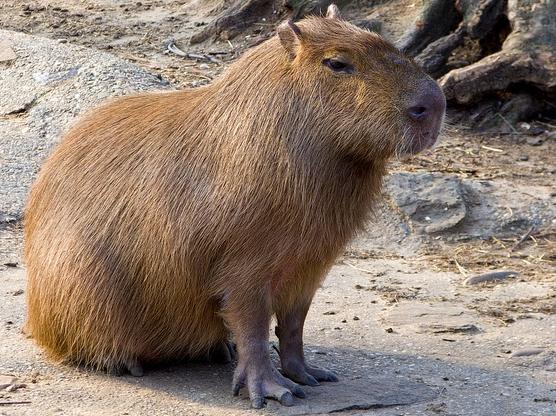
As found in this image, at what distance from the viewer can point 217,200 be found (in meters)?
4.39

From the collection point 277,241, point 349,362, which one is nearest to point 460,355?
point 349,362

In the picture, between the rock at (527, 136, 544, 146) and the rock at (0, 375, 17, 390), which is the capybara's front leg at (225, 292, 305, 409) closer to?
the rock at (0, 375, 17, 390)

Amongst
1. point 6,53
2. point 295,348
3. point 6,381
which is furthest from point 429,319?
point 6,53

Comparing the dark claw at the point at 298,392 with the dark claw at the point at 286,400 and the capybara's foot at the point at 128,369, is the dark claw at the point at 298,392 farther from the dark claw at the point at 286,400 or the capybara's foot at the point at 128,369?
the capybara's foot at the point at 128,369

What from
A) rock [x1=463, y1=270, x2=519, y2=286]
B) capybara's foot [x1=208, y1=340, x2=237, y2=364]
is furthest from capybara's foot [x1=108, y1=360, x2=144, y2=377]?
rock [x1=463, y1=270, x2=519, y2=286]

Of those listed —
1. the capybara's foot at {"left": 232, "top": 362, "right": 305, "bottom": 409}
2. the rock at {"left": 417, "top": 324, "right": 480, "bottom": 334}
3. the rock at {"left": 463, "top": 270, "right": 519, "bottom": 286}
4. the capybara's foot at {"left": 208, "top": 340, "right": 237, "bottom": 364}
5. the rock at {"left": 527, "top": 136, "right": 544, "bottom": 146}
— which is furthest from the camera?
the rock at {"left": 527, "top": 136, "right": 544, "bottom": 146}

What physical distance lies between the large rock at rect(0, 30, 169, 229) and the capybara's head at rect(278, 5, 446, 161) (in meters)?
3.27

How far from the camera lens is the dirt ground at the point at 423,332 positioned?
4441 millimetres

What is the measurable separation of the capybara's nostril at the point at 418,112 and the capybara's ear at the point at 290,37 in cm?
50

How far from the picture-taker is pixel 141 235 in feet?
14.9

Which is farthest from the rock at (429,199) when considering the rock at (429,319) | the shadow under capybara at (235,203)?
the shadow under capybara at (235,203)

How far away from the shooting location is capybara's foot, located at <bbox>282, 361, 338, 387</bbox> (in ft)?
15.5

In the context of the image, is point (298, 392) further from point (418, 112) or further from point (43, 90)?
point (43, 90)

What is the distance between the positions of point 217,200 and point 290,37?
0.68 metres
